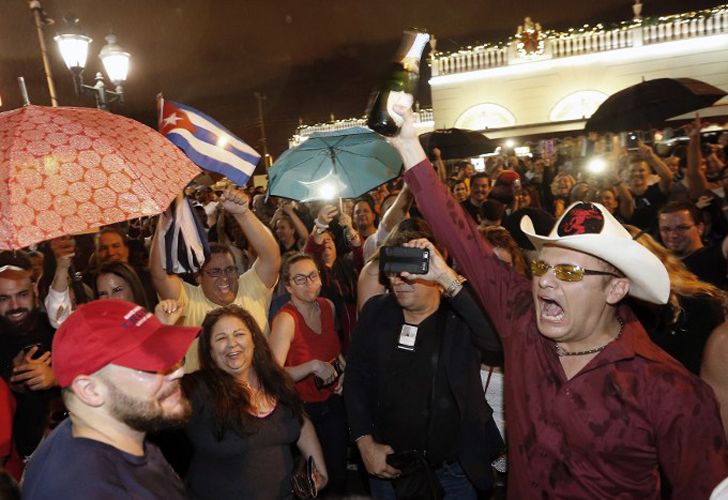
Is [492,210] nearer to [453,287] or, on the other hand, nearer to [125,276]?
[453,287]

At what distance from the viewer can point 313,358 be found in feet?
13.7

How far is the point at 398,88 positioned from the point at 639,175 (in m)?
6.67

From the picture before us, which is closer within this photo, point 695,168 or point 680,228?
point 680,228

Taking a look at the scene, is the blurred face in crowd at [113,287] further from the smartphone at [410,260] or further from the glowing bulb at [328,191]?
the smartphone at [410,260]

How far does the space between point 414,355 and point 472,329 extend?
1.48 ft

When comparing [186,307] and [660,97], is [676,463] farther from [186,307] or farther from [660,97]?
[660,97]

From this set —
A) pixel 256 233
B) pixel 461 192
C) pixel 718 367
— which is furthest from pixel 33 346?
pixel 461 192

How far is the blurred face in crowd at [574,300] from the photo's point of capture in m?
2.23

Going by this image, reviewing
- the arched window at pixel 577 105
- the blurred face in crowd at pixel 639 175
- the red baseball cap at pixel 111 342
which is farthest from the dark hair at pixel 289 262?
the arched window at pixel 577 105

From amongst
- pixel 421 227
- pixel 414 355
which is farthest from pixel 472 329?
pixel 421 227

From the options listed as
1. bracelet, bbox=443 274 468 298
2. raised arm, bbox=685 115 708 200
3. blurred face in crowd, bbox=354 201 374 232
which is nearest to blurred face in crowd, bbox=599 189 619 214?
raised arm, bbox=685 115 708 200

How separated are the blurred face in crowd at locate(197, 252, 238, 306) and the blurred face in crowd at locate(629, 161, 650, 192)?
6217mm

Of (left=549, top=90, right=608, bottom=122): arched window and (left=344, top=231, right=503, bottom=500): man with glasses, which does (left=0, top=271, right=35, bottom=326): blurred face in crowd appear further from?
(left=549, top=90, right=608, bottom=122): arched window

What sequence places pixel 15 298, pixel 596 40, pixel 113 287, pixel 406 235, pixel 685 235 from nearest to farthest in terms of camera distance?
pixel 406 235 < pixel 15 298 < pixel 113 287 < pixel 685 235 < pixel 596 40
